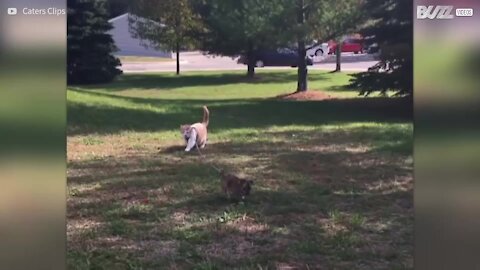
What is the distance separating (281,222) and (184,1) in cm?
1956

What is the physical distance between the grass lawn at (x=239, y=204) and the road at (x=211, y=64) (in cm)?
1755

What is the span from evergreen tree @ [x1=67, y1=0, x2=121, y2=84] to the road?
5.22 meters

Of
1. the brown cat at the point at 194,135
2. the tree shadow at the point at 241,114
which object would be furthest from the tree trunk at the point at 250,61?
the brown cat at the point at 194,135

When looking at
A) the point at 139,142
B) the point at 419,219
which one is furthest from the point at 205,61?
the point at 419,219

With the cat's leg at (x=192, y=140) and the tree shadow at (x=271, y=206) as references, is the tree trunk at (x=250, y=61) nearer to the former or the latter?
the cat's leg at (x=192, y=140)

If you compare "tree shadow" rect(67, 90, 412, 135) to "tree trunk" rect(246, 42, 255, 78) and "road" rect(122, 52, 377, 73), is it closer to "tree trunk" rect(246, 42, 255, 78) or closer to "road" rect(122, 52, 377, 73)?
"tree trunk" rect(246, 42, 255, 78)

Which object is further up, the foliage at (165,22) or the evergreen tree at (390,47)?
the foliage at (165,22)

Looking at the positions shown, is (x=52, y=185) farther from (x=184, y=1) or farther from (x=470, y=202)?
(x=184, y=1)

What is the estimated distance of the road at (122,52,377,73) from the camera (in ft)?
105

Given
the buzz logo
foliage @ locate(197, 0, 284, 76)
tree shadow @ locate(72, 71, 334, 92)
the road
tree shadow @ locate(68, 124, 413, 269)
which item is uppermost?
foliage @ locate(197, 0, 284, 76)

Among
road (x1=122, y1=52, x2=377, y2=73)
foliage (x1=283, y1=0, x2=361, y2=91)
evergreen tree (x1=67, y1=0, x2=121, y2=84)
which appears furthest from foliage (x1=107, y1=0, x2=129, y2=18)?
foliage (x1=283, y1=0, x2=361, y2=91)

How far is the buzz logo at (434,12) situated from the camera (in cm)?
276

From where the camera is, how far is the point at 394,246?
5031 mm

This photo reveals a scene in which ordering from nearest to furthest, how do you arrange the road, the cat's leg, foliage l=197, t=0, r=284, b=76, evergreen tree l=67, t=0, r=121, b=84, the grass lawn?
the grass lawn
the cat's leg
foliage l=197, t=0, r=284, b=76
evergreen tree l=67, t=0, r=121, b=84
the road
